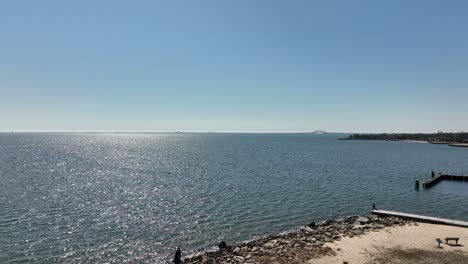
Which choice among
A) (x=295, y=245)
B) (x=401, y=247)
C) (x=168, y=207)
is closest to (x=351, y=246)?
(x=401, y=247)

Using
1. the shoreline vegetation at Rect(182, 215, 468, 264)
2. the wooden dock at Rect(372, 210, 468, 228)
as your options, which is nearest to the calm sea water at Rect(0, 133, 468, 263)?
the shoreline vegetation at Rect(182, 215, 468, 264)

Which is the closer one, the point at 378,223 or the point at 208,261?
the point at 208,261

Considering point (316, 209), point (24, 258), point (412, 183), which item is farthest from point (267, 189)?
point (24, 258)

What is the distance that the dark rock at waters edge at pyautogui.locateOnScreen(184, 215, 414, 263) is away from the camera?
19330 millimetres

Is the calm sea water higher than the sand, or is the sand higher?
the sand

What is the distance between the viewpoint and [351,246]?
21.0m

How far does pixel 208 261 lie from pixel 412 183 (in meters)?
43.0

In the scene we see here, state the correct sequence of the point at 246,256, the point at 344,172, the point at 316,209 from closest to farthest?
the point at 246,256, the point at 316,209, the point at 344,172

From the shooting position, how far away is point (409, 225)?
85.4 feet

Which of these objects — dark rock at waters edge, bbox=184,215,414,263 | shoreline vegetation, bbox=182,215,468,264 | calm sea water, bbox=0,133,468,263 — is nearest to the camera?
shoreline vegetation, bbox=182,215,468,264

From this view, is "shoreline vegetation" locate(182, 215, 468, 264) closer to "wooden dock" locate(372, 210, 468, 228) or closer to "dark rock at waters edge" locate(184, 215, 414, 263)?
"dark rock at waters edge" locate(184, 215, 414, 263)

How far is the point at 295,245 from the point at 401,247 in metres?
6.69

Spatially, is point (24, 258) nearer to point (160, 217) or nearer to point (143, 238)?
point (143, 238)

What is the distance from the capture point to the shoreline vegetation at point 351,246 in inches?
744
